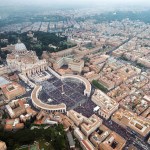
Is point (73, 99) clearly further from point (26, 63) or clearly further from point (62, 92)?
point (26, 63)

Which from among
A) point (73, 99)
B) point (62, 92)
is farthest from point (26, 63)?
point (73, 99)

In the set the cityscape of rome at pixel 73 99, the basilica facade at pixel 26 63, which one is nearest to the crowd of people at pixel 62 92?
the cityscape of rome at pixel 73 99

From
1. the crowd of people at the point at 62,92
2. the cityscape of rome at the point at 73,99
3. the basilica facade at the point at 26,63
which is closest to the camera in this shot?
the cityscape of rome at the point at 73,99

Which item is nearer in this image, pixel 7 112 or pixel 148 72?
pixel 7 112

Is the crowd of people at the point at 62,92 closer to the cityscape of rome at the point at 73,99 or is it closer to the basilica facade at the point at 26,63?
the cityscape of rome at the point at 73,99

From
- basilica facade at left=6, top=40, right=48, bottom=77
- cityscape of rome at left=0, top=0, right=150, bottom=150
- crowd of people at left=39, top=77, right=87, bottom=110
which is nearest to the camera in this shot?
cityscape of rome at left=0, top=0, right=150, bottom=150

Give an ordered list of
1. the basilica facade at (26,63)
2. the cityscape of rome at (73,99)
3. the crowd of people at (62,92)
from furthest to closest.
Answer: the basilica facade at (26,63) < the crowd of people at (62,92) < the cityscape of rome at (73,99)

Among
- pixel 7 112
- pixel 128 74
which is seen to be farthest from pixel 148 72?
pixel 7 112

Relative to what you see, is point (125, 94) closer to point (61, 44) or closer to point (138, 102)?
point (138, 102)

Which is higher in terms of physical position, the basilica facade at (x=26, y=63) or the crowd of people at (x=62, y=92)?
the basilica facade at (x=26, y=63)

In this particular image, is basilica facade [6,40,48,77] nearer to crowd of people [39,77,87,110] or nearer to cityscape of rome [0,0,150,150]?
cityscape of rome [0,0,150,150]

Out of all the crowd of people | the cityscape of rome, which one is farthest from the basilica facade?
the crowd of people
